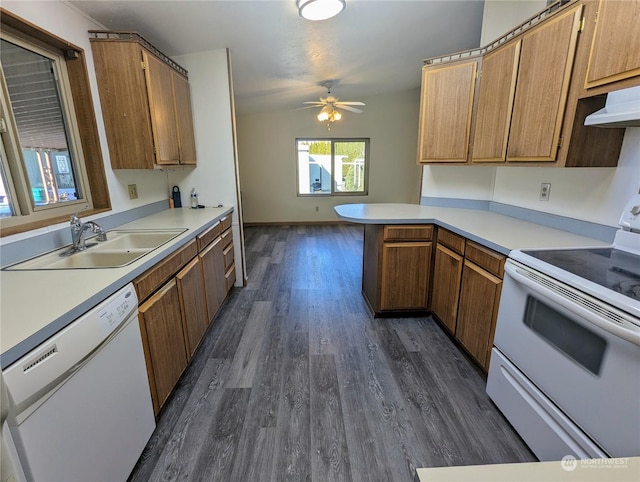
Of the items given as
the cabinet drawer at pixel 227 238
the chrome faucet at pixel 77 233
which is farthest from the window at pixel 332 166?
the chrome faucet at pixel 77 233

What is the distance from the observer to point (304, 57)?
3232 mm

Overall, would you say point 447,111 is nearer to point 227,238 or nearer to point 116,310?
point 227,238

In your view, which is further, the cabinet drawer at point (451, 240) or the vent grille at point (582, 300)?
the cabinet drawer at point (451, 240)

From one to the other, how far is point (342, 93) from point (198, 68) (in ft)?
11.2

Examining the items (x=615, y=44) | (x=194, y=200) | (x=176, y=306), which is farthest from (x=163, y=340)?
(x=615, y=44)

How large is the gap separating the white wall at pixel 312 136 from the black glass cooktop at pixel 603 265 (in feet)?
17.8

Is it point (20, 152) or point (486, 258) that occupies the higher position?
point (20, 152)

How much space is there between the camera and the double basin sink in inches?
58.4

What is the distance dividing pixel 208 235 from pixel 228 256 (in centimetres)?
68

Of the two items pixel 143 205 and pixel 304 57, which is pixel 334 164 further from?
pixel 143 205

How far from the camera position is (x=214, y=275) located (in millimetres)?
2520

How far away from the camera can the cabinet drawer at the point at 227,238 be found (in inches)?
112

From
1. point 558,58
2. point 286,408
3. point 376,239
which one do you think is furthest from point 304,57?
point 286,408

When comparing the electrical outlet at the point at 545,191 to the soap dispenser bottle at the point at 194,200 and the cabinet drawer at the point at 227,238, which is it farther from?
the soap dispenser bottle at the point at 194,200
